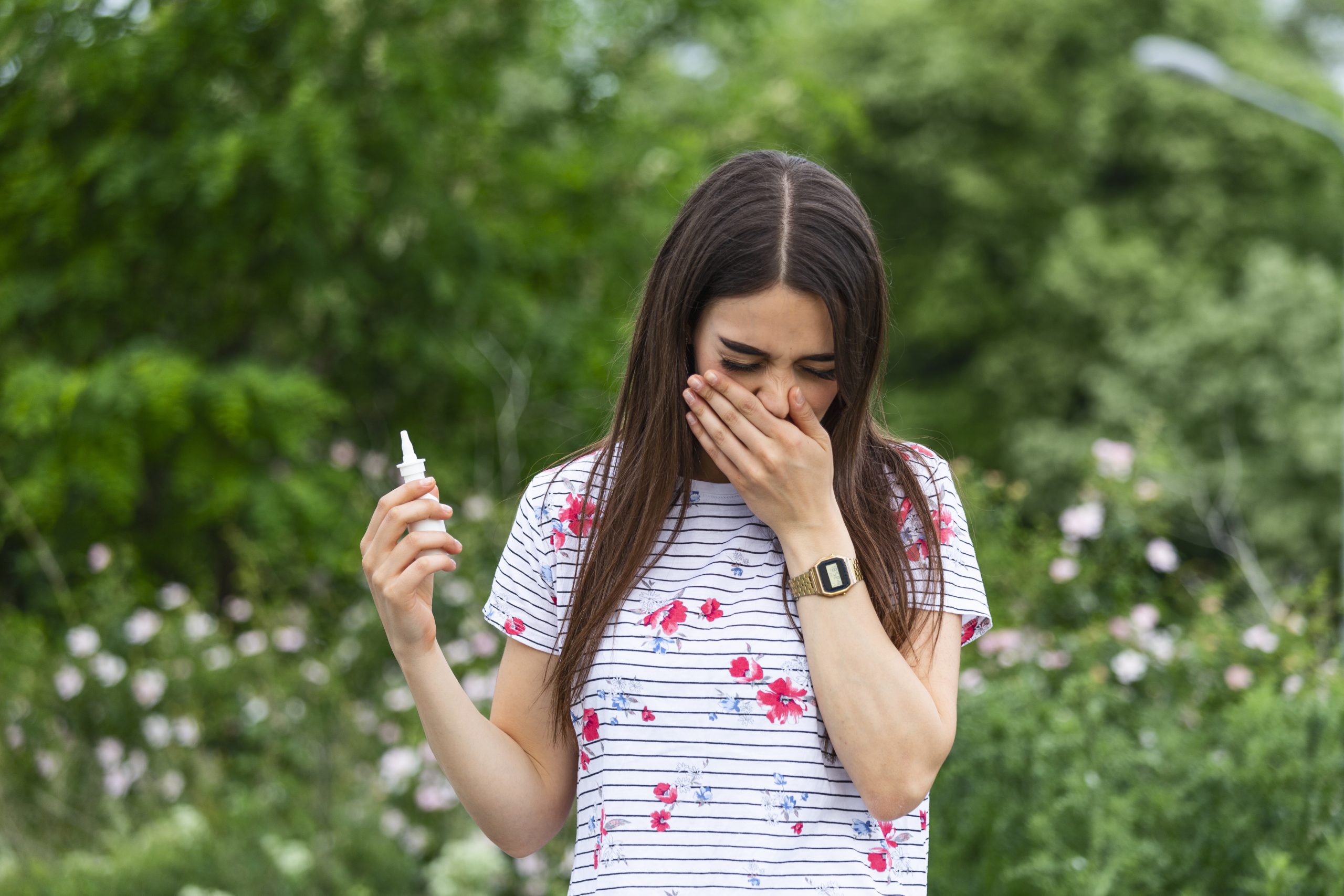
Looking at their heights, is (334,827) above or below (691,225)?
below

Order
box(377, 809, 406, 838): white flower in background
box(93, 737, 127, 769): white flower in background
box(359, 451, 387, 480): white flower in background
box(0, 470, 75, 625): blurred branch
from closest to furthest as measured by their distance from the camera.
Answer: box(377, 809, 406, 838): white flower in background → box(93, 737, 127, 769): white flower in background → box(0, 470, 75, 625): blurred branch → box(359, 451, 387, 480): white flower in background

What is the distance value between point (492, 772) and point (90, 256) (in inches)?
196

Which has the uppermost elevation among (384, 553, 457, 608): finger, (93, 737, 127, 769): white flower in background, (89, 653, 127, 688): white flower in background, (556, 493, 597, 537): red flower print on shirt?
(384, 553, 457, 608): finger

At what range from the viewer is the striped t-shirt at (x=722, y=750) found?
1.56 m

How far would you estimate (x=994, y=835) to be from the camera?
2.98 m

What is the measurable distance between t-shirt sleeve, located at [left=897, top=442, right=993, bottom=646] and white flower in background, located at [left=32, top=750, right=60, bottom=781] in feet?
13.2

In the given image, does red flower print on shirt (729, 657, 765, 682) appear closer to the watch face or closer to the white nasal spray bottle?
the watch face

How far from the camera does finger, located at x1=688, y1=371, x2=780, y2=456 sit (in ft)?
5.21

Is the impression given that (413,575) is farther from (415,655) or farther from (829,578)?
(829,578)

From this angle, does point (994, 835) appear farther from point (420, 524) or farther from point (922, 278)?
point (922, 278)

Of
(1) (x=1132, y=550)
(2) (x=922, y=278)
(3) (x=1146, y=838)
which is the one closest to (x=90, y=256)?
(1) (x=1132, y=550)

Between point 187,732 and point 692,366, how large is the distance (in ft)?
11.7

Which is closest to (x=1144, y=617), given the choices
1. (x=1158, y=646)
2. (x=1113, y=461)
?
(x=1158, y=646)

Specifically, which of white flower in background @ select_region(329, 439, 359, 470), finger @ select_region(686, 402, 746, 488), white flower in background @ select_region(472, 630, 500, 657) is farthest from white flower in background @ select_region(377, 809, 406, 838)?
finger @ select_region(686, 402, 746, 488)
